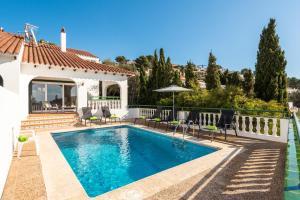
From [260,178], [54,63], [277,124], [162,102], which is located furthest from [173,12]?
[260,178]

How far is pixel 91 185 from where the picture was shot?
453 centimetres

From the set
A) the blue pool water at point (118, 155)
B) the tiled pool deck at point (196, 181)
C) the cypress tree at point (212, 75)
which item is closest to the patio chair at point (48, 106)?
the blue pool water at point (118, 155)

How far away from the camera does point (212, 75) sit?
73.3ft

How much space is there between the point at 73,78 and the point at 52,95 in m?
5.22

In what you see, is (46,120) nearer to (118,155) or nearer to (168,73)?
(118,155)

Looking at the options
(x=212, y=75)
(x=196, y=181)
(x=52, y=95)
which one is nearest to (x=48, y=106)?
(x=52, y=95)

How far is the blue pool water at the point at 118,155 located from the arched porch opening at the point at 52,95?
25.7ft

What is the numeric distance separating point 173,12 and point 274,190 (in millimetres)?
15003

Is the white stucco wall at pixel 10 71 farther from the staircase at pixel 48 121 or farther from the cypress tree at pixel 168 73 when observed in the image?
the cypress tree at pixel 168 73

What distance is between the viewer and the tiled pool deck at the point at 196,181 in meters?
3.43

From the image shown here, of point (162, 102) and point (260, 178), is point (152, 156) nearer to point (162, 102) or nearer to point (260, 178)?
point (260, 178)

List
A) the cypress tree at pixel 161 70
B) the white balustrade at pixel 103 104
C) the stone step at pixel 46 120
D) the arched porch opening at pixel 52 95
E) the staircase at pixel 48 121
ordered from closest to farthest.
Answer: the staircase at pixel 48 121 < the stone step at pixel 46 120 < the white balustrade at pixel 103 104 < the arched porch opening at pixel 52 95 < the cypress tree at pixel 161 70

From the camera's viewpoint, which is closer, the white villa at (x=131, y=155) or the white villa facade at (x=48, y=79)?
the white villa at (x=131, y=155)

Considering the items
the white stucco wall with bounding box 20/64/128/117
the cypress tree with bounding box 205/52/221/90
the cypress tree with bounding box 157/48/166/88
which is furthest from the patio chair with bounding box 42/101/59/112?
the cypress tree with bounding box 205/52/221/90
